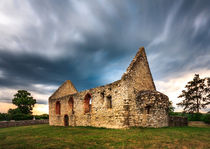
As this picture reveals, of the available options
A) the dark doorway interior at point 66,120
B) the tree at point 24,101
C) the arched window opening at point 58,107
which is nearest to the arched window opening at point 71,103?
the dark doorway interior at point 66,120

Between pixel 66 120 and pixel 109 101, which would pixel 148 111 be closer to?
pixel 109 101

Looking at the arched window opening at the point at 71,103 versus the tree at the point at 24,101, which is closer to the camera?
the arched window opening at the point at 71,103

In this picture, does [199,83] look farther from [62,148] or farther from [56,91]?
[56,91]

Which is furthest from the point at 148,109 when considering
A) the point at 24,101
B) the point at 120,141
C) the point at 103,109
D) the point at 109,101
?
the point at 24,101

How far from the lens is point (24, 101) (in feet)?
132

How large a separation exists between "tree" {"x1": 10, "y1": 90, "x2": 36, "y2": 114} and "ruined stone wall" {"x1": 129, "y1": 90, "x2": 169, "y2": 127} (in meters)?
38.8

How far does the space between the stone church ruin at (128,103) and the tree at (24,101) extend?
29.4m

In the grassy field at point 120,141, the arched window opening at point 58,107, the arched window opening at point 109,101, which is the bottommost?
the grassy field at point 120,141

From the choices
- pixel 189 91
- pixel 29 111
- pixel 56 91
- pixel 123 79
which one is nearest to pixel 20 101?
pixel 29 111

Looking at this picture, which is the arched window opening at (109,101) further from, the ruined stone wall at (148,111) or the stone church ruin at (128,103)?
the ruined stone wall at (148,111)

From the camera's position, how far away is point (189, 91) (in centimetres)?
2198

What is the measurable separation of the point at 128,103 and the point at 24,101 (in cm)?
3869

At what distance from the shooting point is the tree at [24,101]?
39781mm

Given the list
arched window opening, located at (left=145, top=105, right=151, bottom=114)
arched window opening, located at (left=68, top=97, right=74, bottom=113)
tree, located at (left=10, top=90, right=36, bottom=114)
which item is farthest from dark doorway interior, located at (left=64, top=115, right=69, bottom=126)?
tree, located at (left=10, top=90, right=36, bottom=114)
